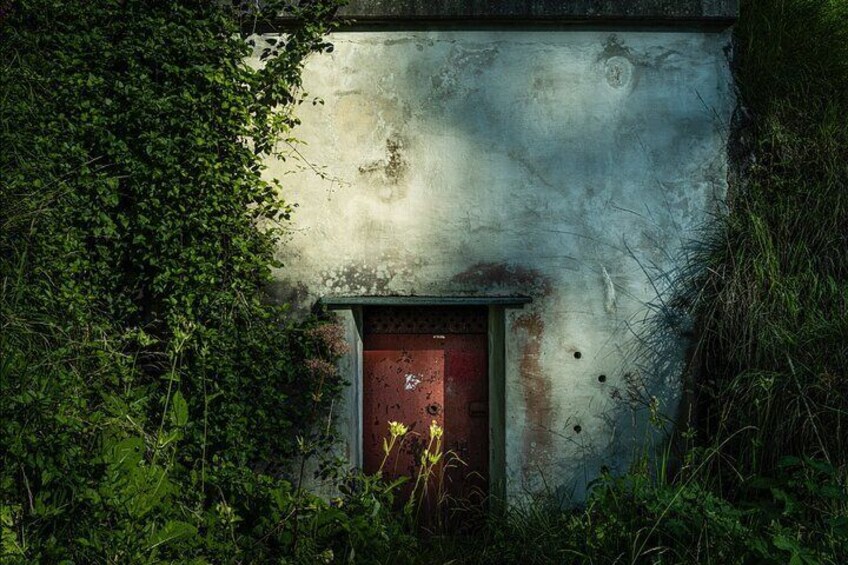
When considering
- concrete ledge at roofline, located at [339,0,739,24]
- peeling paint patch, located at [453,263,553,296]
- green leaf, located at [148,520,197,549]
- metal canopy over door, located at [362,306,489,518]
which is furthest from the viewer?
metal canopy over door, located at [362,306,489,518]

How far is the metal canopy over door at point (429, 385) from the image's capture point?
6.41 metres

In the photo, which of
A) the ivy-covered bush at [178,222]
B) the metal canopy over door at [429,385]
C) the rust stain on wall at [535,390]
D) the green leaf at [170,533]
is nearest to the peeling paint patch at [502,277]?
the rust stain on wall at [535,390]

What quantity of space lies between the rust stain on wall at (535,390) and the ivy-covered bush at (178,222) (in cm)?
131

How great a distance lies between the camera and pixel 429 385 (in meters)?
6.43

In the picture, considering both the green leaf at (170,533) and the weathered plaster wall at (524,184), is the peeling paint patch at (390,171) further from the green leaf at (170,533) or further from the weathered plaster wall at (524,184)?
the green leaf at (170,533)

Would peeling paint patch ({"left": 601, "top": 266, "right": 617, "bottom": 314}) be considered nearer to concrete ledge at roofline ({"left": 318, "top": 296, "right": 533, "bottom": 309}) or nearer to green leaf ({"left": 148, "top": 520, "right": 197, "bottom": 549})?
concrete ledge at roofline ({"left": 318, "top": 296, "right": 533, "bottom": 309})

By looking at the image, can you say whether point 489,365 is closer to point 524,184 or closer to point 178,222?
point 524,184

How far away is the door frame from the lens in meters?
6.16

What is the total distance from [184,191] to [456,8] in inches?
87.1

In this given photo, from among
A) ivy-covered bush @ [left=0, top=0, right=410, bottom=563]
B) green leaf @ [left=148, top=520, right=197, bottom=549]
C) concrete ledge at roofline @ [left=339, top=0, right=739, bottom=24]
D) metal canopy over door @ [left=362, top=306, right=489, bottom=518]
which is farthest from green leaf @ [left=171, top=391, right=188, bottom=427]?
concrete ledge at roofline @ [left=339, top=0, right=739, bottom=24]

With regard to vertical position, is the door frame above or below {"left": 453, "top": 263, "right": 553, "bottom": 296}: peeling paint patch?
below

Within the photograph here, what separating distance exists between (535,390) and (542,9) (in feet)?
8.58

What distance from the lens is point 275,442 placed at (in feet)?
19.8

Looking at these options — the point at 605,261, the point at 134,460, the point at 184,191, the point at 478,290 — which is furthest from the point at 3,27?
the point at 605,261
